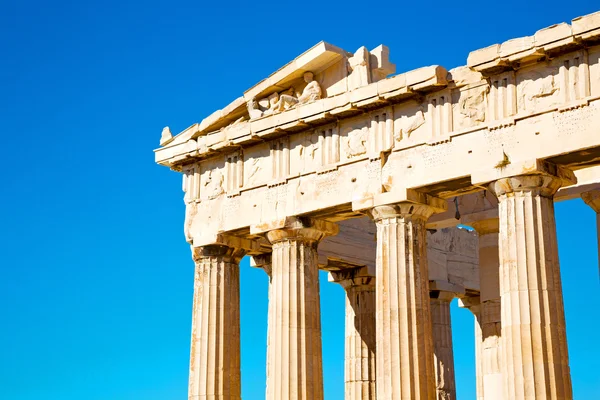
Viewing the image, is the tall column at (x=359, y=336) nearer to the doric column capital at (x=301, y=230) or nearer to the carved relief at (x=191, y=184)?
the doric column capital at (x=301, y=230)

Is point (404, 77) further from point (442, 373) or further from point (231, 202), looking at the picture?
point (442, 373)

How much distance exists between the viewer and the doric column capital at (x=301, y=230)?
33125 millimetres

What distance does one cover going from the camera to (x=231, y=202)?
3506 centimetres

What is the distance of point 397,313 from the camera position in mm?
29828

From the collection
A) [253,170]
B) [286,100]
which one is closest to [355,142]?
[286,100]

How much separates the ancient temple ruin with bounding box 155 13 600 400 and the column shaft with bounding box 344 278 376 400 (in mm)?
59

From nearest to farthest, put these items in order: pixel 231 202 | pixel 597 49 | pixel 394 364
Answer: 1. pixel 597 49
2. pixel 394 364
3. pixel 231 202

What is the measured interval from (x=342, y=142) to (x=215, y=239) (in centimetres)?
577

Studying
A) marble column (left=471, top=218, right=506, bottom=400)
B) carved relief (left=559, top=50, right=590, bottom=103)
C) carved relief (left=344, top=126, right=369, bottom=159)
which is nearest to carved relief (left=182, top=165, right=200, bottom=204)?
carved relief (left=344, top=126, right=369, bottom=159)

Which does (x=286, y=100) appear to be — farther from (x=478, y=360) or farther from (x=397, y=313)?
(x=478, y=360)

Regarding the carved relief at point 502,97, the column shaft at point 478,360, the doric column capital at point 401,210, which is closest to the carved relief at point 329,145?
the doric column capital at point 401,210

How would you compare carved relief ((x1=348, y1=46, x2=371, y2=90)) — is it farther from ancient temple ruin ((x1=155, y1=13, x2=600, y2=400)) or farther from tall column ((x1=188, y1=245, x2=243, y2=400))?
tall column ((x1=188, y1=245, x2=243, y2=400))

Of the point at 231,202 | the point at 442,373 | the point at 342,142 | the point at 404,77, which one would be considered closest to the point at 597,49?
the point at 404,77

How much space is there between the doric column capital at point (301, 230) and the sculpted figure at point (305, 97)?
362 cm
